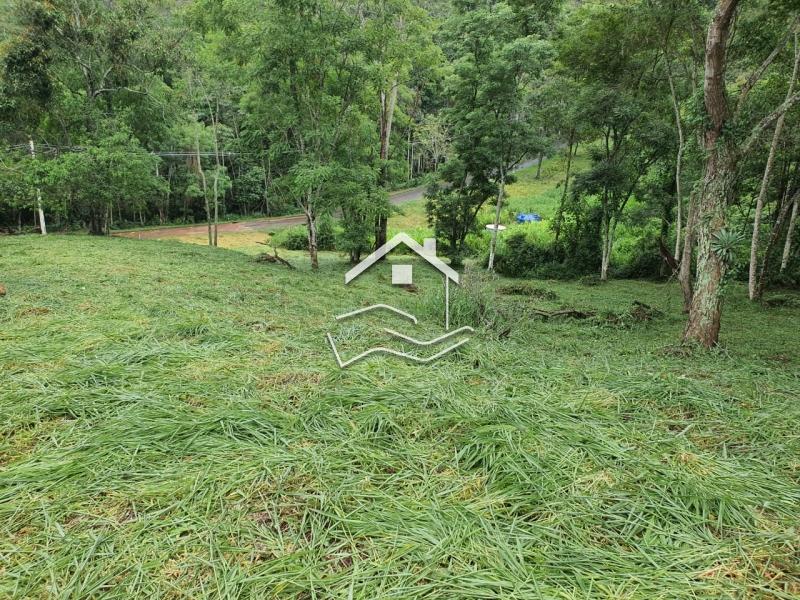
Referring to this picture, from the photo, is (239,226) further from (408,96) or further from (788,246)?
(788,246)

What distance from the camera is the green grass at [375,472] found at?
1274 millimetres

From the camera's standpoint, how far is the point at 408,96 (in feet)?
39.7

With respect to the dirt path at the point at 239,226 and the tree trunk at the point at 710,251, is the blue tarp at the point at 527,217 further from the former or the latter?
the tree trunk at the point at 710,251

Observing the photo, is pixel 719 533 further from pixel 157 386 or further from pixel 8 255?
pixel 8 255

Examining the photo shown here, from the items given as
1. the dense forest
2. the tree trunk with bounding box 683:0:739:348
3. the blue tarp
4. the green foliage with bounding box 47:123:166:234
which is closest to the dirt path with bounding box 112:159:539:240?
the blue tarp

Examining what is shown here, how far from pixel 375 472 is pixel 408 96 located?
12102mm

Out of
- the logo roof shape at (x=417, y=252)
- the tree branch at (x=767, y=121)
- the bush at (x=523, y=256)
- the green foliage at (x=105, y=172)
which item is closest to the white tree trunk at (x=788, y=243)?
the bush at (x=523, y=256)

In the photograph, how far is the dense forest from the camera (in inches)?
312

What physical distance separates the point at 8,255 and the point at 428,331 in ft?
23.0

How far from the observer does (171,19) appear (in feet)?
38.2

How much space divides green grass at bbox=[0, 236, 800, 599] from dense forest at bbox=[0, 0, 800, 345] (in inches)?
187

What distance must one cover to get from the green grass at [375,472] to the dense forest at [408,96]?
4743mm

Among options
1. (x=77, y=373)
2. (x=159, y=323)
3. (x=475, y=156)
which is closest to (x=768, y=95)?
(x=475, y=156)

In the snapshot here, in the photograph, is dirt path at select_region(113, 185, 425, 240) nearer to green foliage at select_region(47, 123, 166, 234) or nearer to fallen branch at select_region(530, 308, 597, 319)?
green foliage at select_region(47, 123, 166, 234)
